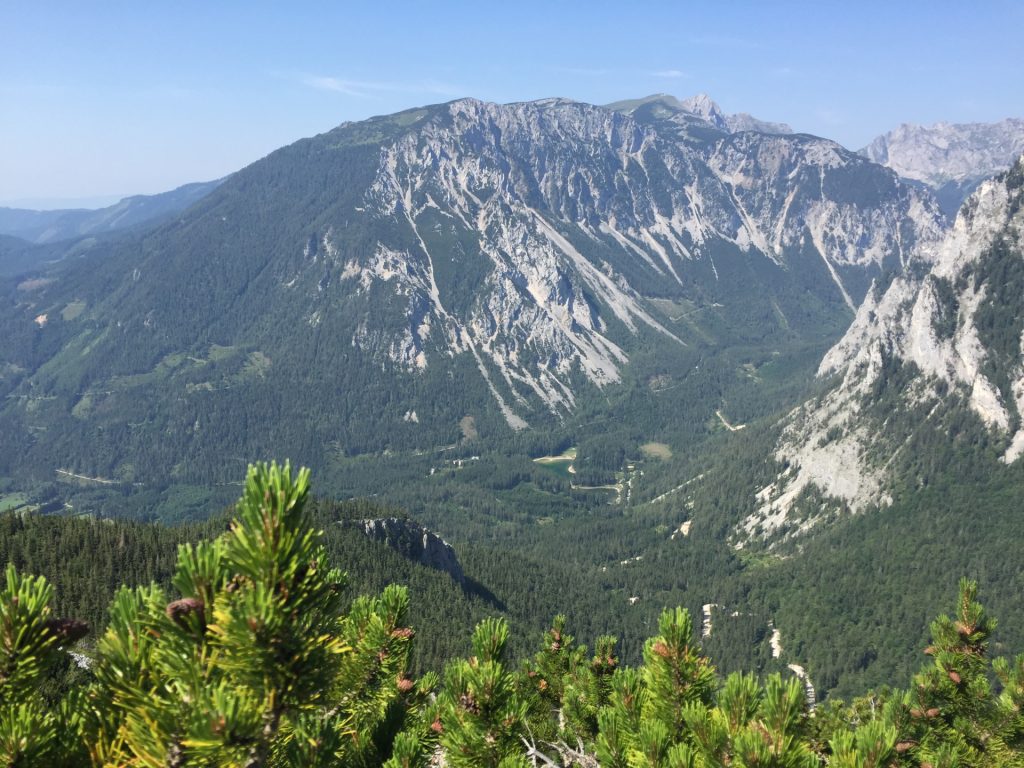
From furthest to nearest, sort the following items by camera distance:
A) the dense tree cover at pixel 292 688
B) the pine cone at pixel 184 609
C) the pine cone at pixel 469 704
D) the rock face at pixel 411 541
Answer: the rock face at pixel 411 541
the pine cone at pixel 469 704
the pine cone at pixel 184 609
the dense tree cover at pixel 292 688

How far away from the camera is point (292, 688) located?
8.47 metres

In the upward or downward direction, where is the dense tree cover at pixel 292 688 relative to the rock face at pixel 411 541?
upward

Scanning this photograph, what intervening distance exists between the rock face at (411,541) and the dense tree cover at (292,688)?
15791cm

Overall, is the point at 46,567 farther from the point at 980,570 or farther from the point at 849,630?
the point at 980,570

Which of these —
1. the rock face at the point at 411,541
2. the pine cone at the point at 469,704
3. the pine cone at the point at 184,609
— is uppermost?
the pine cone at the point at 184,609

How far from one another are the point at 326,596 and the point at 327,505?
177334 mm

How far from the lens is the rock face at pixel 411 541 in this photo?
17000cm

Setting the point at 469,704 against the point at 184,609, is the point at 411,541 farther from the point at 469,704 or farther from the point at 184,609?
the point at 184,609

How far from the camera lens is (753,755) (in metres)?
11.1

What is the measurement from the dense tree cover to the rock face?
6217 inches

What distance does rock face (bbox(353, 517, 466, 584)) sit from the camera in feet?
558

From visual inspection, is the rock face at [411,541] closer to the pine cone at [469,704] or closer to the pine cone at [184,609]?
the pine cone at [469,704]

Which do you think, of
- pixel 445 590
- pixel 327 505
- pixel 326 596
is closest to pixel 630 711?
pixel 326 596

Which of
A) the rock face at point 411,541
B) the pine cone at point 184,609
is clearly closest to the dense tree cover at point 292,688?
the pine cone at point 184,609
